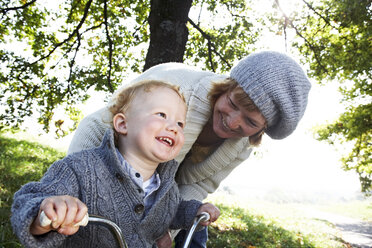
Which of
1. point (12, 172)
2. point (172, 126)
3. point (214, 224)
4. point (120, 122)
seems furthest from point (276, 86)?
point (12, 172)

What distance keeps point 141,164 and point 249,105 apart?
107cm

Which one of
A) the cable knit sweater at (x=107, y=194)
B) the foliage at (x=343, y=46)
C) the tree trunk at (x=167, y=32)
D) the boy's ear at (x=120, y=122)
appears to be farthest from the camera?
the foliage at (x=343, y=46)

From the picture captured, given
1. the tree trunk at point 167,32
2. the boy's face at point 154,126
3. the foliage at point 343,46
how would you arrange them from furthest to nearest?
the foliage at point 343,46 → the tree trunk at point 167,32 → the boy's face at point 154,126

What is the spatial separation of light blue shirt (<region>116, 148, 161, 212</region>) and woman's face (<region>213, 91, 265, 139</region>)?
0.86 m

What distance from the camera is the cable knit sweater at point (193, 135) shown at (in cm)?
233

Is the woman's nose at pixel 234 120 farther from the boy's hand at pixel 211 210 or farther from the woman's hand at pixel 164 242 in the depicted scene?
the woman's hand at pixel 164 242

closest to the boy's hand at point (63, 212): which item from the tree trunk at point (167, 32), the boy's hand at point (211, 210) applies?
the boy's hand at point (211, 210)

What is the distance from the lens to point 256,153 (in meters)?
8.04

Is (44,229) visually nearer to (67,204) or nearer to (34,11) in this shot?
(67,204)

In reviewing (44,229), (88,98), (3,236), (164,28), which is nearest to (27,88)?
(88,98)

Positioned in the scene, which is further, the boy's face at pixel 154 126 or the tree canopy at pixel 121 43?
the tree canopy at pixel 121 43

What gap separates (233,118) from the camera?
2.51 m

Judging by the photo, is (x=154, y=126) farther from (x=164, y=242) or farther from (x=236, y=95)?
(x=236, y=95)

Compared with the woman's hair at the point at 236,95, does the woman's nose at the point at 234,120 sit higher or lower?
lower
